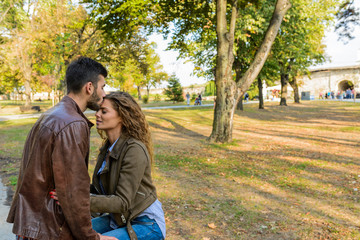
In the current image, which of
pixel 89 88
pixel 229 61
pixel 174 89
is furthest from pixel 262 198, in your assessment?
pixel 174 89

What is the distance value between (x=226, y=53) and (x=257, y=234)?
25.0ft

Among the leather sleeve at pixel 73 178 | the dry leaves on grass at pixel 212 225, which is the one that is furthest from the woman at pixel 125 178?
the dry leaves on grass at pixel 212 225

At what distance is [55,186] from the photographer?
1.82 metres

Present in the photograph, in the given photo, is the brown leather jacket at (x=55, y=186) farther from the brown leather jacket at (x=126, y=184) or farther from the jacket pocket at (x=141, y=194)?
the jacket pocket at (x=141, y=194)

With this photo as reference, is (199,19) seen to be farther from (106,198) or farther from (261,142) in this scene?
(106,198)

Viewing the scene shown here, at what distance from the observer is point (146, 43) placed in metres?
21.0

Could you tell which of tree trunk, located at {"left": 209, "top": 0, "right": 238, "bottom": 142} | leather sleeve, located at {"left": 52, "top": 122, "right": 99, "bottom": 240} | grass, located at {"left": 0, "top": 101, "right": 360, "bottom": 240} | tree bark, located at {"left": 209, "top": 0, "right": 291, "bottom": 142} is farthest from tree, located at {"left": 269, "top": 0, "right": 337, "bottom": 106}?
leather sleeve, located at {"left": 52, "top": 122, "right": 99, "bottom": 240}

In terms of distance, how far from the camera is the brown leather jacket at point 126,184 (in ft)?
7.38

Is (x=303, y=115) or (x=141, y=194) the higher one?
(x=141, y=194)

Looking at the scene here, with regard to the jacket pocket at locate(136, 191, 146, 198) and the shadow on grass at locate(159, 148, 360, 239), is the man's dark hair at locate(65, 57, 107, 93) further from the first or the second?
the shadow on grass at locate(159, 148, 360, 239)

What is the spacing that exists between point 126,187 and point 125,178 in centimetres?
7

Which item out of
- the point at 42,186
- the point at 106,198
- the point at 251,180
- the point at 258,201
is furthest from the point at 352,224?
the point at 42,186

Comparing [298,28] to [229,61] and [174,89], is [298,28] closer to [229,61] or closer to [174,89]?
[229,61]

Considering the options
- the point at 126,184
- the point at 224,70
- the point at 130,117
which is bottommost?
the point at 126,184
